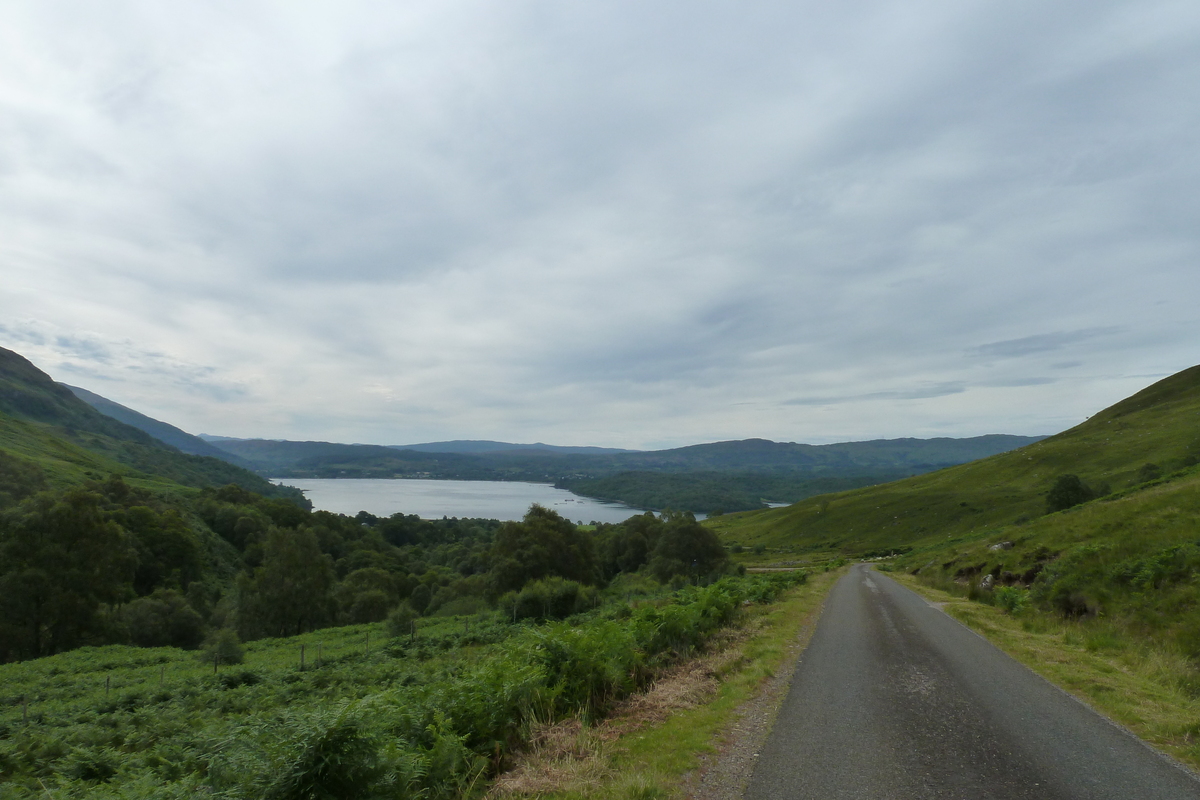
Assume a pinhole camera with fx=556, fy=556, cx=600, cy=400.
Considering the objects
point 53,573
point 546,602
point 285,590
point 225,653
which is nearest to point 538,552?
point 546,602

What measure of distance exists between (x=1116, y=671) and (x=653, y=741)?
947 centimetres

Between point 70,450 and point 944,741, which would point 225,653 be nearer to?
point 944,741

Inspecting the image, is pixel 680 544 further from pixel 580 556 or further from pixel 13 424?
pixel 13 424

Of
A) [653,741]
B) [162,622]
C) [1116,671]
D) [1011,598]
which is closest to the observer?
[653,741]

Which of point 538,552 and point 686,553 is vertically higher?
point 538,552

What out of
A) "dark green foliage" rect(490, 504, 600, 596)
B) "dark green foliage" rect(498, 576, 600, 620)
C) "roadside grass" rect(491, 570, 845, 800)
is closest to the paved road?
"roadside grass" rect(491, 570, 845, 800)

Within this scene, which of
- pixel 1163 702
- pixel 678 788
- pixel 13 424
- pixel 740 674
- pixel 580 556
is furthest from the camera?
pixel 13 424

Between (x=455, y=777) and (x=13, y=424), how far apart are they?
190 meters

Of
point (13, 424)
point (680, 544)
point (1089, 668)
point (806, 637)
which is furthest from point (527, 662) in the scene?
point (13, 424)

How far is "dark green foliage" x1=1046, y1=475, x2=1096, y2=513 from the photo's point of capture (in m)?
60.6

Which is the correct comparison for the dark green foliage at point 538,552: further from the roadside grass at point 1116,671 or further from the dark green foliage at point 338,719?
the roadside grass at point 1116,671

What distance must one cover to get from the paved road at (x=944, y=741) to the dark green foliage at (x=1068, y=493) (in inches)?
2567

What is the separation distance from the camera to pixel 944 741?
274 inches

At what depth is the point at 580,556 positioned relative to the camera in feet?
182
